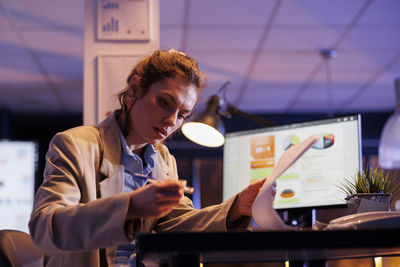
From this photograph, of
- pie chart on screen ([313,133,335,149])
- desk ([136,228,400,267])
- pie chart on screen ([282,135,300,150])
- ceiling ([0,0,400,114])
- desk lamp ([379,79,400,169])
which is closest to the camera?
desk ([136,228,400,267])

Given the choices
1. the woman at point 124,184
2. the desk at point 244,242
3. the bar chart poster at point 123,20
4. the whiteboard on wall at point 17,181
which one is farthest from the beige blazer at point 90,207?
the whiteboard on wall at point 17,181

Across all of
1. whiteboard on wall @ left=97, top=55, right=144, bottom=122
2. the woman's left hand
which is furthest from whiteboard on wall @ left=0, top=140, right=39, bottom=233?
the woman's left hand

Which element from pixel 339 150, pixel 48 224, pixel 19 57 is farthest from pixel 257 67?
pixel 48 224

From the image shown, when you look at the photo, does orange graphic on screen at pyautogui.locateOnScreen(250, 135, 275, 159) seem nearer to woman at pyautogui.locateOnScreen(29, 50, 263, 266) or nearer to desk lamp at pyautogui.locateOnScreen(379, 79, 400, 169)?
woman at pyautogui.locateOnScreen(29, 50, 263, 266)

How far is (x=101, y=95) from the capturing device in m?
2.69

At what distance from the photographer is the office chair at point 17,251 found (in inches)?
54.1

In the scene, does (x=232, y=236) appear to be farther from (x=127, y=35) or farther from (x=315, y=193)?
(x=127, y=35)

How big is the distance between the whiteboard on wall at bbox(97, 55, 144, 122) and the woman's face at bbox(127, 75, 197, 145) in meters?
1.15

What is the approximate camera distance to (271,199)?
A: 1.11 metres

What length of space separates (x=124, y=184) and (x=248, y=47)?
3.42 meters

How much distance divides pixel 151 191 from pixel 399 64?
15.8ft

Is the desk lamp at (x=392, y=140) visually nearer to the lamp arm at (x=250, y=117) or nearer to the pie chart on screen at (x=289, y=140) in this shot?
the lamp arm at (x=250, y=117)

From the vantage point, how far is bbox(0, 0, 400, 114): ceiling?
156 inches

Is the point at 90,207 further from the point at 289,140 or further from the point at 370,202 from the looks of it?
the point at 289,140
